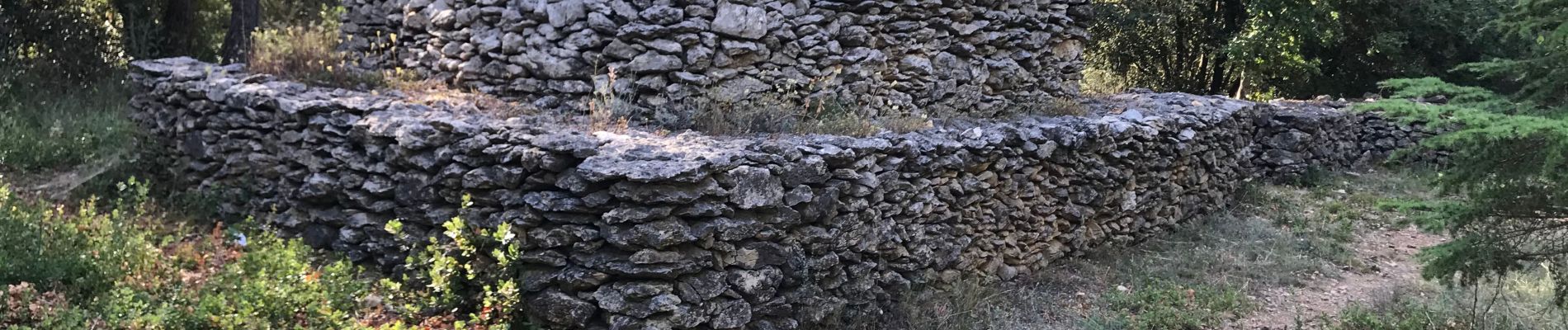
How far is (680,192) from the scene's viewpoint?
4258 mm

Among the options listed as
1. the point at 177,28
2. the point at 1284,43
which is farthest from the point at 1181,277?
the point at 177,28

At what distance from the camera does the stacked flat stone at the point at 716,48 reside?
5.54 m

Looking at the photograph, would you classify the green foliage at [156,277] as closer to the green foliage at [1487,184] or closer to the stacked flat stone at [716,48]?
the stacked flat stone at [716,48]

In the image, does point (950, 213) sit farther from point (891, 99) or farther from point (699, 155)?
point (699, 155)

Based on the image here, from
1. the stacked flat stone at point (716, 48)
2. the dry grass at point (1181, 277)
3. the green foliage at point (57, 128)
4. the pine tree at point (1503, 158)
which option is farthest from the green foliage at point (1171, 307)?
the green foliage at point (57, 128)

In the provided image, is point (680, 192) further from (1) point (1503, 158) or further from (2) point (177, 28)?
(2) point (177, 28)

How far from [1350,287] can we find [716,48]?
176 inches

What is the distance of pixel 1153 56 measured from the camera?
1516 centimetres

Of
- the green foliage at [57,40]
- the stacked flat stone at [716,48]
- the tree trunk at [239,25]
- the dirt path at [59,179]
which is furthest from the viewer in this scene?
the green foliage at [57,40]

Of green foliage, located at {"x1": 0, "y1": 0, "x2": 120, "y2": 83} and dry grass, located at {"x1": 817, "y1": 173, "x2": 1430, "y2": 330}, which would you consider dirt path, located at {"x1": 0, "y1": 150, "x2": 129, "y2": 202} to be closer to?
green foliage, located at {"x1": 0, "y1": 0, "x2": 120, "y2": 83}

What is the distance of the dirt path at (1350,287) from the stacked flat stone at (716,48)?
2.10 metres

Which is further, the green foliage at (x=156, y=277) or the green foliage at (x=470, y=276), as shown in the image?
the green foliage at (x=470, y=276)

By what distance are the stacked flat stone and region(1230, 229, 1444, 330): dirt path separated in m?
2.10

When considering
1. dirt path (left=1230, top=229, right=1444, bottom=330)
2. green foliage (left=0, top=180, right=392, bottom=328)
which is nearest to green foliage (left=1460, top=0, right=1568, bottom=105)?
dirt path (left=1230, top=229, right=1444, bottom=330)
